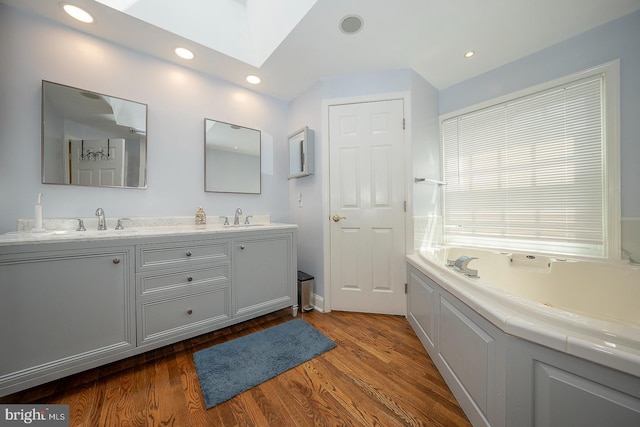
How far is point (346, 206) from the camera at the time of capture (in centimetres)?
230

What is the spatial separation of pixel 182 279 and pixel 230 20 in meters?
2.31

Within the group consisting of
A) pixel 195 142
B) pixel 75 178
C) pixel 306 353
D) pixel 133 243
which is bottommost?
pixel 306 353

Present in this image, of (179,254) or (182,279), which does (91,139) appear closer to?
(179,254)

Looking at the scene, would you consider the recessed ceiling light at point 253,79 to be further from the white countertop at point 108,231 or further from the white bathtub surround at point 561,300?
the white bathtub surround at point 561,300

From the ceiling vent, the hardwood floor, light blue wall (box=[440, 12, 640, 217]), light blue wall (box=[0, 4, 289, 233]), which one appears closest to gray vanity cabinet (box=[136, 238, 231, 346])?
the hardwood floor

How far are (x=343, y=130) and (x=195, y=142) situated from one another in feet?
4.97

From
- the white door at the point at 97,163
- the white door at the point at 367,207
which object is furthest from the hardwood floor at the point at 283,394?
the white door at the point at 97,163

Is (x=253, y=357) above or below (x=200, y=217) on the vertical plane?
below

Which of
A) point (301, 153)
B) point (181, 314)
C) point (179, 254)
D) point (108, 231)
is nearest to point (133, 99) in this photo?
point (108, 231)

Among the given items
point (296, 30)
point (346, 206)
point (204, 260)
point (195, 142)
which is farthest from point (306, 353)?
point (296, 30)

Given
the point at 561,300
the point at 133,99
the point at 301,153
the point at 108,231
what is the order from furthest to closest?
the point at 301,153
the point at 133,99
the point at 561,300
the point at 108,231

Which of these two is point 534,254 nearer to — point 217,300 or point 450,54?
point 450,54

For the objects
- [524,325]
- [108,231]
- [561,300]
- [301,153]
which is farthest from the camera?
[301,153]

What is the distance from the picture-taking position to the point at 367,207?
7.38 feet
